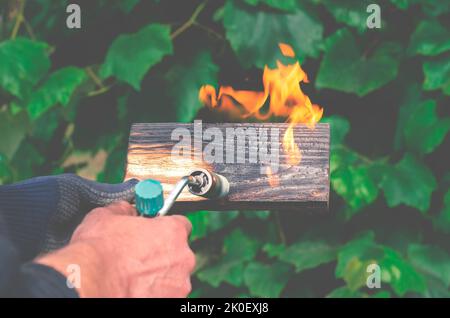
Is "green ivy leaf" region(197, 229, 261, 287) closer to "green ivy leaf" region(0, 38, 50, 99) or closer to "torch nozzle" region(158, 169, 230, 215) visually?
"green ivy leaf" region(0, 38, 50, 99)

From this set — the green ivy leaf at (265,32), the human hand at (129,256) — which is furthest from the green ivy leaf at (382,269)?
the human hand at (129,256)

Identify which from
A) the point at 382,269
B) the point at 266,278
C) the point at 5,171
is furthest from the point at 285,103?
the point at 5,171

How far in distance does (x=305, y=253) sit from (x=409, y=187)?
31cm

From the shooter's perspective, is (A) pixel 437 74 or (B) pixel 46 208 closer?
(B) pixel 46 208

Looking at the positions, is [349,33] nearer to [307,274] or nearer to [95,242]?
[307,274]

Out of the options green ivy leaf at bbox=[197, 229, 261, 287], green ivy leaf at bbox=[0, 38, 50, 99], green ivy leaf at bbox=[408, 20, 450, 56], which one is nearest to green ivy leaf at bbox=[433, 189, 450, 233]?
green ivy leaf at bbox=[408, 20, 450, 56]

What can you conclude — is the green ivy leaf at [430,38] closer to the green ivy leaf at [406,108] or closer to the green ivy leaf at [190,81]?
the green ivy leaf at [406,108]

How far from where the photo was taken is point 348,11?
221cm

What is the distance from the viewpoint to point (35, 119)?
2.39 metres

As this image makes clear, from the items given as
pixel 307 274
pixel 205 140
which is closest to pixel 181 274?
pixel 205 140

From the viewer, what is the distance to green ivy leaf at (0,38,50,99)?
223cm

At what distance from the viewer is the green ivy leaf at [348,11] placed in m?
2.20

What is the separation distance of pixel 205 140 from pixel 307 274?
982 millimetres

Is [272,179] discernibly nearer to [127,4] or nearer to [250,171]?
[250,171]
